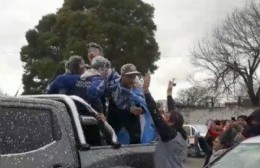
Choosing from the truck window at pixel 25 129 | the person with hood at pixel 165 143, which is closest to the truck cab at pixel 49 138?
the truck window at pixel 25 129

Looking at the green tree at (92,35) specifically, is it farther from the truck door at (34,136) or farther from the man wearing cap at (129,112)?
the truck door at (34,136)

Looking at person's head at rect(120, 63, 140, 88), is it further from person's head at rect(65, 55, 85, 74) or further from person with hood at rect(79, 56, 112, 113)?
person's head at rect(65, 55, 85, 74)

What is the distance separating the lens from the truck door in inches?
207

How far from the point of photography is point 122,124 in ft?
25.3

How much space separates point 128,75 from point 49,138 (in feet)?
7.74

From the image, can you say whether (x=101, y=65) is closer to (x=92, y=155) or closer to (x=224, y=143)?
(x=92, y=155)

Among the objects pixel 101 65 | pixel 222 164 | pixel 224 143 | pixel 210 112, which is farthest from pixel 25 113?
pixel 210 112

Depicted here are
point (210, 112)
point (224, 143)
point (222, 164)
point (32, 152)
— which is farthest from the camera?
point (210, 112)

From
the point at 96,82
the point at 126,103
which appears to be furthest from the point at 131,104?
the point at 96,82

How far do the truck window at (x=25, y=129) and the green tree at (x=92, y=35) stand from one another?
105ft

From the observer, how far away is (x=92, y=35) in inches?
1578

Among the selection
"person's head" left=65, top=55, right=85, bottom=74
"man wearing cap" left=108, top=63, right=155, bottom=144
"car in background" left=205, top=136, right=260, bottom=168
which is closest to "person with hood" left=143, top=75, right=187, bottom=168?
"man wearing cap" left=108, top=63, right=155, bottom=144

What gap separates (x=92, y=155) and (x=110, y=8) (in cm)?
3791

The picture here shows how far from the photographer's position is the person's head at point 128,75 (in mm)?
7871
